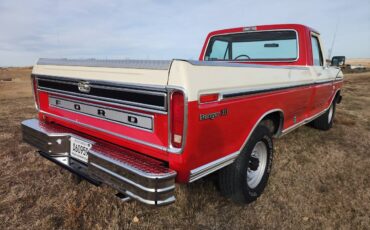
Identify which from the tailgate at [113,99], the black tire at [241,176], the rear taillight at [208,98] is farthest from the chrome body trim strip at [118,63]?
the black tire at [241,176]

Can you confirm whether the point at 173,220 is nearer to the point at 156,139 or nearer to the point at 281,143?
the point at 156,139

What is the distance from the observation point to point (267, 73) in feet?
9.19

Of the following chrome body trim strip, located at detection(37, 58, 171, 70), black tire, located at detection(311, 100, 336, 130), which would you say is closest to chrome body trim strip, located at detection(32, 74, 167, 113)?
chrome body trim strip, located at detection(37, 58, 171, 70)

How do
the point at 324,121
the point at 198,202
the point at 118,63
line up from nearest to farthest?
1. the point at 118,63
2. the point at 198,202
3. the point at 324,121

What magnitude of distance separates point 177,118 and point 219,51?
10.9ft

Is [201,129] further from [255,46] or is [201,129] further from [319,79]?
[319,79]

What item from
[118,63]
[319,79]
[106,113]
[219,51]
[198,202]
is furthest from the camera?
[219,51]

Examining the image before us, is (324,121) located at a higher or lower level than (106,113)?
lower

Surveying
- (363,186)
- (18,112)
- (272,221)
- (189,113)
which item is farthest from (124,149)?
(18,112)

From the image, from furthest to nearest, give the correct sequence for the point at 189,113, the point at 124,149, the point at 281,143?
the point at 281,143, the point at 124,149, the point at 189,113

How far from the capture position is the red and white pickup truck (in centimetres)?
191

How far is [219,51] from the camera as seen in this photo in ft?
16.2

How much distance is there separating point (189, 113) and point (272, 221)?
1536 mm

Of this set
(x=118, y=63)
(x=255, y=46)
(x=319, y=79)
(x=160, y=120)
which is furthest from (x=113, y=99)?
(x=319, y=79)
